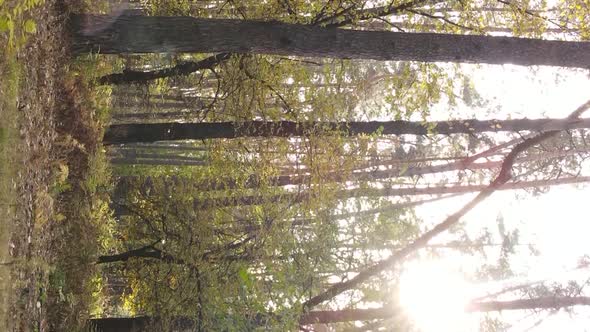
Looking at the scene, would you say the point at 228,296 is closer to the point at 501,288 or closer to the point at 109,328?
the point at 109,328

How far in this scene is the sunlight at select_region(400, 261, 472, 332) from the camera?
523 inches

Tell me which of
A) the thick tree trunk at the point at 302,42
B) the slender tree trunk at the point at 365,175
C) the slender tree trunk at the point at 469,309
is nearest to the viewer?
the thick tree trunk at the point at 302,42

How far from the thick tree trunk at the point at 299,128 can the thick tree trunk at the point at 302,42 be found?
229 centimetres

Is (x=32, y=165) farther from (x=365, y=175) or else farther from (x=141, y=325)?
(x=365, y=175)

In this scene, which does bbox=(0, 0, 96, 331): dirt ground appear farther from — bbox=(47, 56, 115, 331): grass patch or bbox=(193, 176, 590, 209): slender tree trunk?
bbox=(193, 176, 590, 209): slender tree trunk

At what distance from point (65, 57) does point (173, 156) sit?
15104 millimetres

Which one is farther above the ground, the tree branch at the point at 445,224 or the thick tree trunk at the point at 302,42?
the thick tree trunk at the point at 302,42

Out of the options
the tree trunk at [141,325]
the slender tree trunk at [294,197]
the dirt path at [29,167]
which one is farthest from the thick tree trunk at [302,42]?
the tree trunk at [141,325]

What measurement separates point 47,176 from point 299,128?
4.65m

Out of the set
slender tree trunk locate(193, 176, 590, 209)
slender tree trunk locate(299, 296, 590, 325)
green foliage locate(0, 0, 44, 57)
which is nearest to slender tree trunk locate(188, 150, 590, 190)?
slender tree trunk locate(193, 176, 590, 209)

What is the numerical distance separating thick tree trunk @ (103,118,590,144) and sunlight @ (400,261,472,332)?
4.24m

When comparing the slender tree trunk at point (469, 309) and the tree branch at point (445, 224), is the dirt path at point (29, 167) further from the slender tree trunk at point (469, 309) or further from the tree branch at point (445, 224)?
the slender tree trunk at point (469, 309)

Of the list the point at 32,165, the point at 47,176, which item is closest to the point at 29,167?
the point at 32,165

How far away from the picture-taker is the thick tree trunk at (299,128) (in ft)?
34.4
